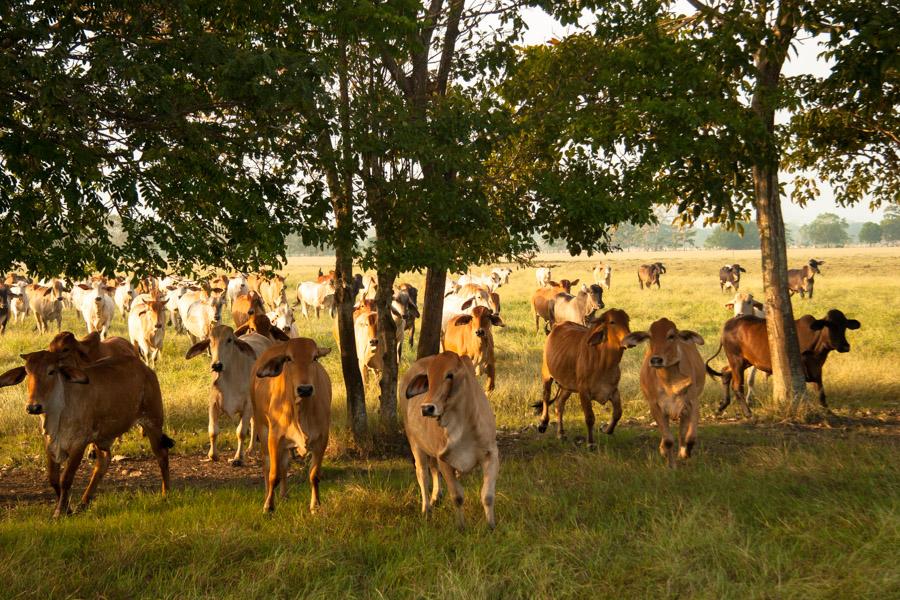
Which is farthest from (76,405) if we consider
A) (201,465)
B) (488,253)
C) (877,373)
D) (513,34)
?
(877,373)

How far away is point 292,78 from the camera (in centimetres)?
745

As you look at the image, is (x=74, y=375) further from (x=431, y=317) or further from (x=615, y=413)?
(x=615, y=413)

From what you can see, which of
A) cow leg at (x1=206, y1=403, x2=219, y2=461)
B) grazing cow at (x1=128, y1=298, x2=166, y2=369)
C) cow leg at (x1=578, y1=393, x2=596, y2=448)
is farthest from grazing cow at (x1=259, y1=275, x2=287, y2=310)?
cow leg at (x1=578, y1=393, x2=596, y2=448)

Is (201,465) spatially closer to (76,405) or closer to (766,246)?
(76,405)

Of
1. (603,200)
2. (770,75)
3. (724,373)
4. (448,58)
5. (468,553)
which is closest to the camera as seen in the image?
(468,553)

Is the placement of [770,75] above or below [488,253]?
above

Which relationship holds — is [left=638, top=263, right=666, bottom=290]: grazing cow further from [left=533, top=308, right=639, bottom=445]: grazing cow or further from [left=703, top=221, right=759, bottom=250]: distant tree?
[left=703, top=221, right=759, bottom=250]: distant tree

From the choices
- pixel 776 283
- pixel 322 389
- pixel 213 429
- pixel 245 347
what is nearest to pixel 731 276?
pixel 776 283

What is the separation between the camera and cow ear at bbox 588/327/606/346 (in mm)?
11602

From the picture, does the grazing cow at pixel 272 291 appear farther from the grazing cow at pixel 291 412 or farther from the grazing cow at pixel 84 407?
the grazing cow at pixel 291 412

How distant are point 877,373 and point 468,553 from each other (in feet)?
40.9

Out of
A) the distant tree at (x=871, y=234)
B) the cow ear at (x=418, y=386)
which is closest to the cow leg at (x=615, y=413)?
the cow ear at (x=418, y=386)

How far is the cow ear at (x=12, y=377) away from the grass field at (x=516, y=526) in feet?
4.07

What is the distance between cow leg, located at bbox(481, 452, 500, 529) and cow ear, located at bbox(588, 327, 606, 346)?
4.24m
